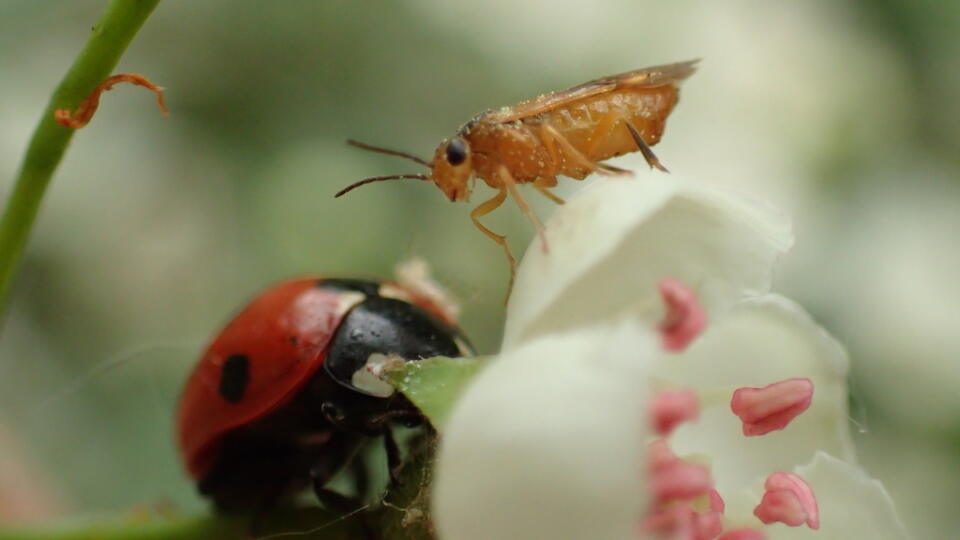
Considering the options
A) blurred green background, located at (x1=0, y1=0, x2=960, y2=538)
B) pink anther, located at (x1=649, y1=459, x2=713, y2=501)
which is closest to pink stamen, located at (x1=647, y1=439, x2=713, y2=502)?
pink anther, located at (x1=649, y1=459, x2=713, y2=501)

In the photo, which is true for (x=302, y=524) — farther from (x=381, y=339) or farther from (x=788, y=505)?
(x=788, y=505)

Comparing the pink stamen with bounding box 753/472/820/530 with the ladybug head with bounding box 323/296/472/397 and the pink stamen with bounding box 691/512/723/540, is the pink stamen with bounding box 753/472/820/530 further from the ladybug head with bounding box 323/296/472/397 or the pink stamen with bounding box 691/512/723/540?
the ladybug head with bounding box 323/296/472/397

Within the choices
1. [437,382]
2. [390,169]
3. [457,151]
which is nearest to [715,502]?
[437,382]

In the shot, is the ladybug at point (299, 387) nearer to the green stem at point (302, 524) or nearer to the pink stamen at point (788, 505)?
the green stem at point (302, 524)

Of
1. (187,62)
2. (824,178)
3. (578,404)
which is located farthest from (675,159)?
(578,404)

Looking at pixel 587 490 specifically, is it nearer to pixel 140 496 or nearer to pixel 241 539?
pixel 241 539
